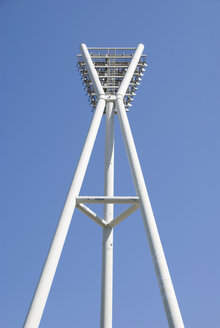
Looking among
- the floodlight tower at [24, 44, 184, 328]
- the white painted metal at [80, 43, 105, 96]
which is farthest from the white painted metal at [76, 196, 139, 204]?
the white painted metal at [80, 43, 105, 96]

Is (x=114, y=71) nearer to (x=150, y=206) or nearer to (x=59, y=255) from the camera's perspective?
(x=150, y=206)

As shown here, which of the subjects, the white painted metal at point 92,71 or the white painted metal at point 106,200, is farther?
the white painted metal at point 92,71

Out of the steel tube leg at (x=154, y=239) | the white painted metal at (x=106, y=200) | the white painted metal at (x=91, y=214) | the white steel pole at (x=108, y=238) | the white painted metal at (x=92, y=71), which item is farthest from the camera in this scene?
the white painted metal at (x=92, y=71)

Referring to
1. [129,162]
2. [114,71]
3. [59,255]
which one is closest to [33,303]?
[59,255]

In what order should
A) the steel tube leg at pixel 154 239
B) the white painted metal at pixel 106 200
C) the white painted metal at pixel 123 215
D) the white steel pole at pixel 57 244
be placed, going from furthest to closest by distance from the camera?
the white painted metal at pixel 123 215 < the white painted metal at pixel 106 200 < the white steel pole at pixel 57 244 < the steel tube leg at pixel 154 239

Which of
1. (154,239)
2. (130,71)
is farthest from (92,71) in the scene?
(154,239)

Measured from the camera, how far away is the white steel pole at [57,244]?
55.8 feet

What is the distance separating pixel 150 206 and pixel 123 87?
972cm

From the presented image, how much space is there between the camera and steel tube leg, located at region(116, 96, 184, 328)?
16.3 metres

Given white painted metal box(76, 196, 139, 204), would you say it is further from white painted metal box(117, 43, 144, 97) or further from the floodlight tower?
white painted metal box(117, 43, 144, 97)

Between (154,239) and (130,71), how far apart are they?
1315 cm

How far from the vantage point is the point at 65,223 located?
19.4 meters

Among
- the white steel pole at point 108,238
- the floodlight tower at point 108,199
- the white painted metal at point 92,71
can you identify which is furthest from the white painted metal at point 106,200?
the white painted metal at point 92,71

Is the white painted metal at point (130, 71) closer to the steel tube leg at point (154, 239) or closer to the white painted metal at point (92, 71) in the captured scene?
the white painted metal at point (92, 71)
